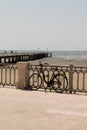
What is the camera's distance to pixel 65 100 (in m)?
12.4

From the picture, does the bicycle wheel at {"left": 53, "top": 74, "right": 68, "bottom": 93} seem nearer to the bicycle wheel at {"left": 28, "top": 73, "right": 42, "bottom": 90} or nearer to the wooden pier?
the bicycle wheel at {"left": 28, "top": 73, "right": 42, "bottom": 90}

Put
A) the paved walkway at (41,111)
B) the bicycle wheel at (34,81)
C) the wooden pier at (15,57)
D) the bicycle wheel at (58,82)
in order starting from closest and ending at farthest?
the paved walkway at (41,111) < the bicycle wheel at (58,82) < the bicycle wheel at (34,81) < the wooden pier at (15,57)

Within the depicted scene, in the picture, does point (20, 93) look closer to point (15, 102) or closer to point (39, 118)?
point (15, 102)

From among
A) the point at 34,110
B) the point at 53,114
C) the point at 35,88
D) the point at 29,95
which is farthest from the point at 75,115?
the point at 35,88

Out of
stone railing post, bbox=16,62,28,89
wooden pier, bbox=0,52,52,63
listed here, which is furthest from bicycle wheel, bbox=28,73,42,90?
wooden pier, bbox=0,52,52,63

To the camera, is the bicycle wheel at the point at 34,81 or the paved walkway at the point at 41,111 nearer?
the paved walkway at the point at 41,111

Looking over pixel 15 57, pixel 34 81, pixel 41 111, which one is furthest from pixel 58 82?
pixel 15 57

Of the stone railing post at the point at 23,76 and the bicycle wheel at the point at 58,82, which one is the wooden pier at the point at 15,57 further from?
the stone railing post at the point at 23,76

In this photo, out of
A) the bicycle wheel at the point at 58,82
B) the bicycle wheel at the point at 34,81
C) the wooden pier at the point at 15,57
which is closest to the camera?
the bicycle wheel at the point at 58,82

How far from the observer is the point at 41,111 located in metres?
10.2

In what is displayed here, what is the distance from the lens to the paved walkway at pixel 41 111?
8.63 m

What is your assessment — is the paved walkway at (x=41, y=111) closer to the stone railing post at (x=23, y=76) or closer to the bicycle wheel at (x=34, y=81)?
the stone railing post at (x=23, y=76)

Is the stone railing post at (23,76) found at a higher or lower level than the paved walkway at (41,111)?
higher

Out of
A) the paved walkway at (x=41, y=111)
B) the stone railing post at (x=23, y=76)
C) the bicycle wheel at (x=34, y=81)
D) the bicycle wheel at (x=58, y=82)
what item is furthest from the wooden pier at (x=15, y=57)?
the paved walkway at (x=41, y=111)
